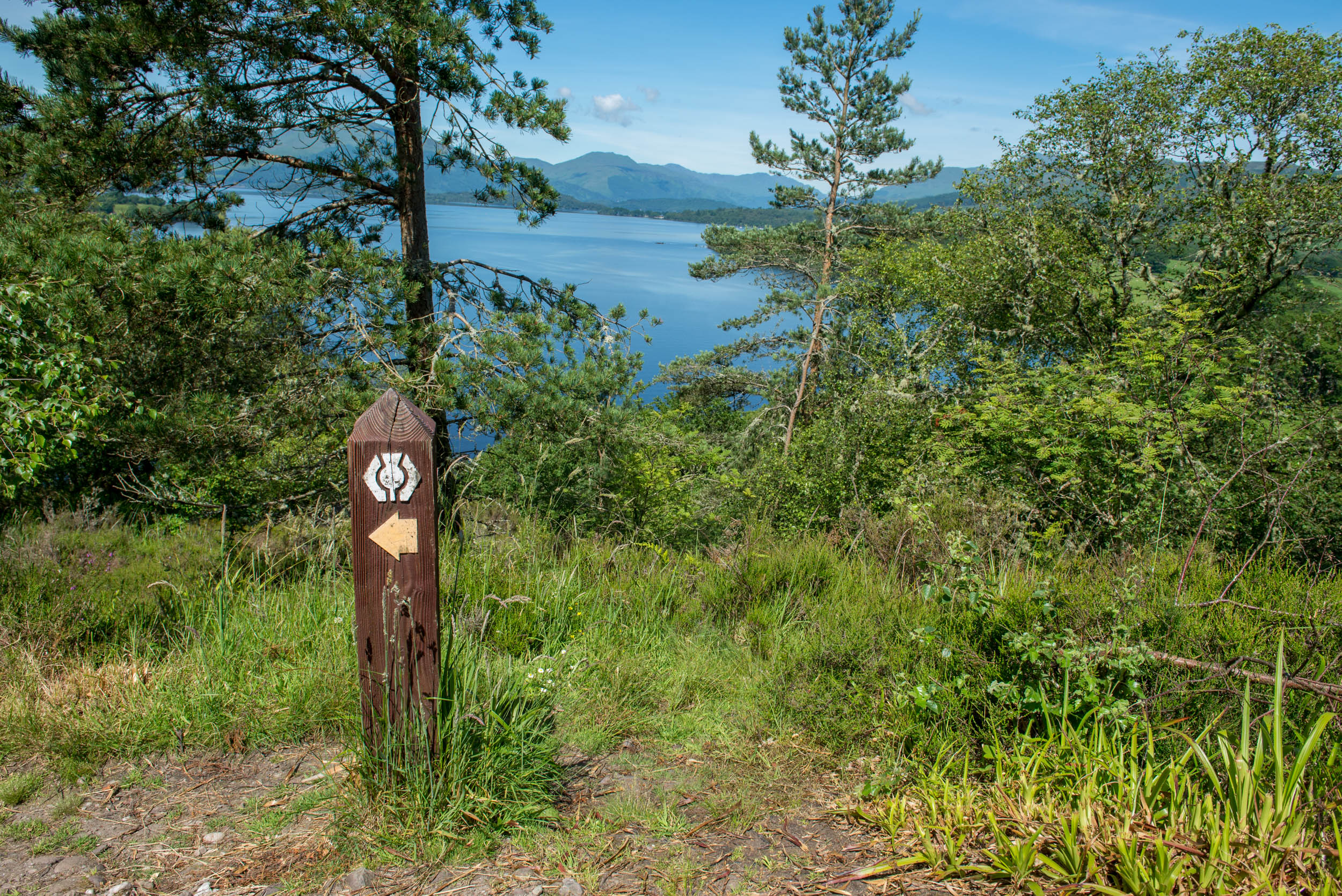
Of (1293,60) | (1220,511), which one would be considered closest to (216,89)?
(1220,511)

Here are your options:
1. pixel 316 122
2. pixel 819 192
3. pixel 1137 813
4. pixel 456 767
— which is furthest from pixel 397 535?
pixel 819 192

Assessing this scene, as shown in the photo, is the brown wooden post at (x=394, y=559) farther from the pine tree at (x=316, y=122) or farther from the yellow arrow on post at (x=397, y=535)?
the pine tree at (x=316, y=122)

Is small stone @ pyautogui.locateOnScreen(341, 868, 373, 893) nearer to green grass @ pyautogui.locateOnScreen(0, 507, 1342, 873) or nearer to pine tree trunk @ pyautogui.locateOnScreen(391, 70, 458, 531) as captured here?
green grass @ pyautogui.locateOnScreen(0, 507, 1342, 873)

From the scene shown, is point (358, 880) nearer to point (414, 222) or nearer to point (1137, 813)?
point (1137, 813)

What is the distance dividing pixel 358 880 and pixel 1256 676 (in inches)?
105

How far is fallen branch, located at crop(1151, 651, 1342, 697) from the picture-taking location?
2.05 metres

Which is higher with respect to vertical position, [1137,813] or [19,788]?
[1137,813]

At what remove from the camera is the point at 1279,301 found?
15797mm

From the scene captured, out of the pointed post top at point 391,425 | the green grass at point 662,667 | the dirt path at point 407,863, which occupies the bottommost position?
the dirt path at point 407,863

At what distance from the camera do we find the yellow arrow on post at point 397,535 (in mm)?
2105

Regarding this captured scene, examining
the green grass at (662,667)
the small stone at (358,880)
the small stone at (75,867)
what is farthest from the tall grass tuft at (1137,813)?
the small stone at (75,867)

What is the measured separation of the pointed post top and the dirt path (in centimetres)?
115

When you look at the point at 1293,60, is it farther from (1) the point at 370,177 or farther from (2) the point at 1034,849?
(2) the point at 1034,849

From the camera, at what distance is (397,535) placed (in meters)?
2.12
